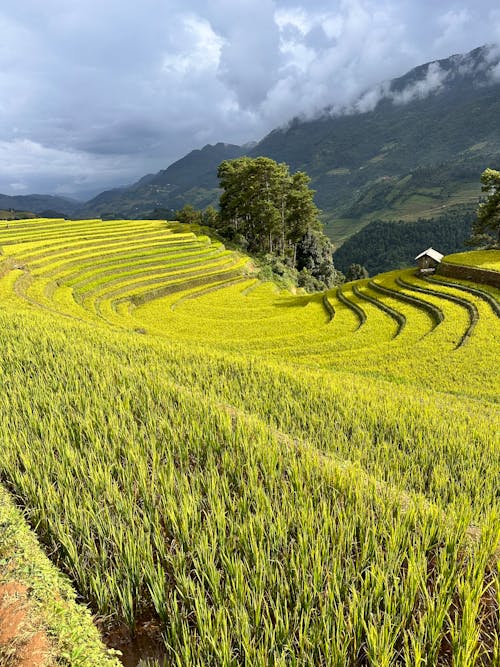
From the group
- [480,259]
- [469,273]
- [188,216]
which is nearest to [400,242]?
[188,216]

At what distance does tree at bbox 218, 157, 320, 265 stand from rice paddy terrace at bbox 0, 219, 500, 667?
39227 mm

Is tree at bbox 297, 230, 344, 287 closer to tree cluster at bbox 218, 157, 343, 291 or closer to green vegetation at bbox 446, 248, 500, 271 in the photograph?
tree cluster at bbox 218, 157, 343, 291

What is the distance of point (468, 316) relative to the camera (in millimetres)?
18453

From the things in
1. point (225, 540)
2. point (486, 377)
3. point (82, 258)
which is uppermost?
point (82, 258)

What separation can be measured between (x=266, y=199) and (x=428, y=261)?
2594 centimetres

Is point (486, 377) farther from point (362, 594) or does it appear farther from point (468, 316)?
point (362, 594)

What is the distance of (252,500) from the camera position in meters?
3.85

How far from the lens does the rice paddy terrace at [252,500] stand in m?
2.45

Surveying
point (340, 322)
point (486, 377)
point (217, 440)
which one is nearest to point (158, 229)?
point (340, 322)

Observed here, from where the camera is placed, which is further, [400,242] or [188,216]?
[400,242]

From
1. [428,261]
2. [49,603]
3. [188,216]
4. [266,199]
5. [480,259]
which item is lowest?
[49,603]

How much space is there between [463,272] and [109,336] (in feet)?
75.6

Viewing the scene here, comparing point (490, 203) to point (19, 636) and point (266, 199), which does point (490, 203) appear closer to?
point (266, 199)

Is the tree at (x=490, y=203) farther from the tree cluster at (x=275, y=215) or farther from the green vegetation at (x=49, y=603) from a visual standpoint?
the green vegetation at (x=49, y=603)
